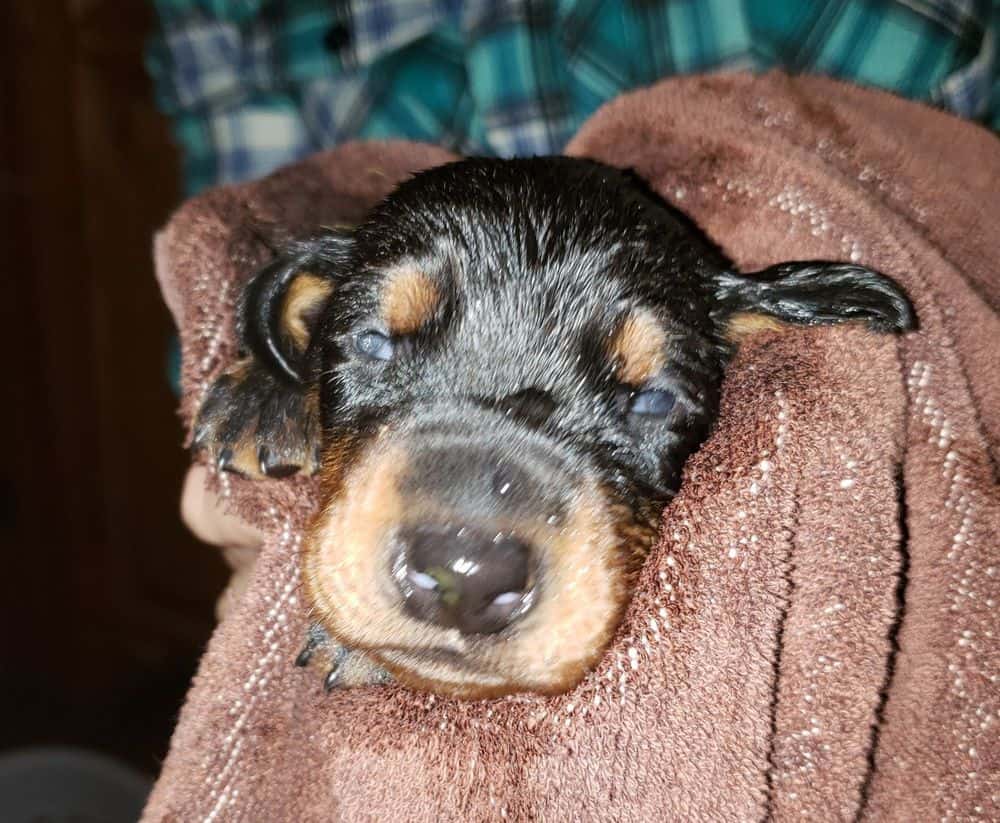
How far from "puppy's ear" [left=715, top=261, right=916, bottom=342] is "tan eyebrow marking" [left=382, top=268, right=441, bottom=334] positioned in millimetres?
537

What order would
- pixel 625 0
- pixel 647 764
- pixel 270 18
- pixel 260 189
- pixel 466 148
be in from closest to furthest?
pixel 647 764 → pixel 260 189 → pixel 625 0 → pixel 466 148 → pixel 270 18

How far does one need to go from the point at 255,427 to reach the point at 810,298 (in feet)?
3.53

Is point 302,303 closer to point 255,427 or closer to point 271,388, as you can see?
point 271,388

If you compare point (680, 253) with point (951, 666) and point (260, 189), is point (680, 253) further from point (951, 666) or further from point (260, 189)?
point (260, 189)

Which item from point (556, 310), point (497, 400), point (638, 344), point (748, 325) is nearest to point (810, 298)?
point (748, 325)

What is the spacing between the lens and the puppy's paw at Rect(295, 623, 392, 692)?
1332mm

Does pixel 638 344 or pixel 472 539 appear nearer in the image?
pixel 472 539

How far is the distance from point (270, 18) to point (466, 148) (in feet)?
2.68

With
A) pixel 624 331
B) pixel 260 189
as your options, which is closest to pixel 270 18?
pixel 260 189

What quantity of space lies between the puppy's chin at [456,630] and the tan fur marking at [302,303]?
1.86 feet

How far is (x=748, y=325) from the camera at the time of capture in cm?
148

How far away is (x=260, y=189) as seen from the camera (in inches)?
70.4

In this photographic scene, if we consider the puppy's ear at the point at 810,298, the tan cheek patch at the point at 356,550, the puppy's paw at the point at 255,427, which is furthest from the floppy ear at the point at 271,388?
the puppy's ear at the point at 810,298

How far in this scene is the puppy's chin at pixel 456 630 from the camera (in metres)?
1.11
